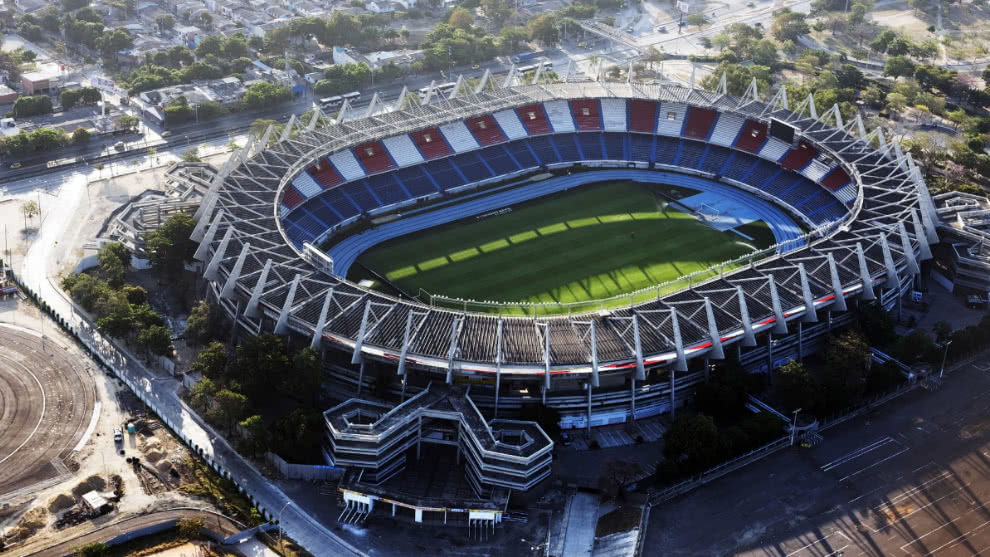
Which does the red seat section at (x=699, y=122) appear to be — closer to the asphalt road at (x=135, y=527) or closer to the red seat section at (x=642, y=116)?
the red seat section at (x=642, y=116)

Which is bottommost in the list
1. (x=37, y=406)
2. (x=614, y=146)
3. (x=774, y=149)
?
(x=774, y=149)

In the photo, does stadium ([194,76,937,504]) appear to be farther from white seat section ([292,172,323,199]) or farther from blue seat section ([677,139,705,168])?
white seat section ([292,172,323,199])

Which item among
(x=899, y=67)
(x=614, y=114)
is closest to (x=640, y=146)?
(x=614, y=114)

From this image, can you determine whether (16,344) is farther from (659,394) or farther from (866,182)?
(866,182)

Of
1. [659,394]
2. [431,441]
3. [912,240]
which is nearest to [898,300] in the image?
[912,240]

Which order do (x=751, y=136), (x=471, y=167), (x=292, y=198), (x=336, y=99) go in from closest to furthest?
1. (x=292, y=198)
2. (x=471, y=167)
3. (x=751, y=136)
4. (x=336, y=99)

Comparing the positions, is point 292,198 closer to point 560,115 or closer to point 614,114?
point 560,115
